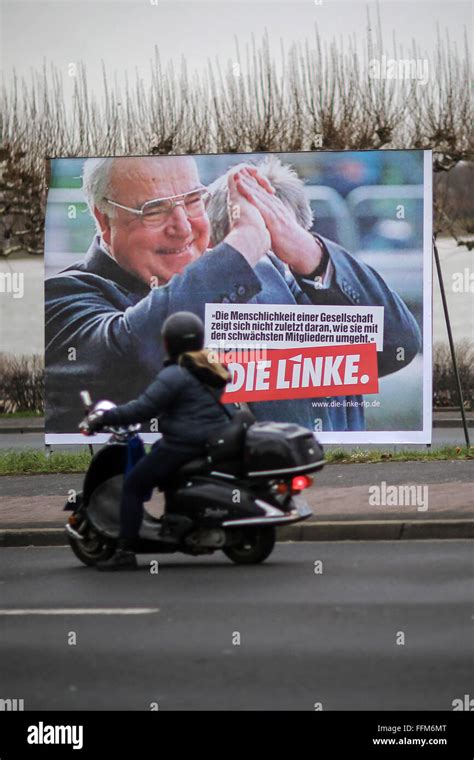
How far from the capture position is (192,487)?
9.94m

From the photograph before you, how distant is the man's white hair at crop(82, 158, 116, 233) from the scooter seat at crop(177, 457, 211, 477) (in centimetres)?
839

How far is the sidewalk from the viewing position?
11.5 metres

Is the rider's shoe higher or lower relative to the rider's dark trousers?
lower

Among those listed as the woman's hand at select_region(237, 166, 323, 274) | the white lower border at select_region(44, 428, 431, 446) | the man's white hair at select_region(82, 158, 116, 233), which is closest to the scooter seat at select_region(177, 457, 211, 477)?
the white lower border at select_region(44, 428, 431, 446)

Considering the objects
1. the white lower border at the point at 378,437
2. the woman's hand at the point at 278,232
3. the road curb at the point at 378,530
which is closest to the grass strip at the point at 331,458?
the white lower border at the point at 378,437

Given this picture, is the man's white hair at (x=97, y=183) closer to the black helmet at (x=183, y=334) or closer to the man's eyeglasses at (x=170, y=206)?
the man's eyeglasses at (x=170, y=206)

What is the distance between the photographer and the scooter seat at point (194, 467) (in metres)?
9.96

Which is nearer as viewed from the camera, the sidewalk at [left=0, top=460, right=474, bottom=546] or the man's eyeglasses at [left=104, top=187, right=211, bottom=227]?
the sidewalk at [left=0, top=460, right=474, bottom=546]

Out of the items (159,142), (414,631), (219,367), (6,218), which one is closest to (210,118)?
(159,142)

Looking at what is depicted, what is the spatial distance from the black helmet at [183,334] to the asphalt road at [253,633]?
4.83 ft

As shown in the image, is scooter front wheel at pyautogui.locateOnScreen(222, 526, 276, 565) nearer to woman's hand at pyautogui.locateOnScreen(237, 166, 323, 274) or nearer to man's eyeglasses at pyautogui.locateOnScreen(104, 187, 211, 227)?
woman's hand at pyautogui.locateOnScreen(237, 166, 323, 274)

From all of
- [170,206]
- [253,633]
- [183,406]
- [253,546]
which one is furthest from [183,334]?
[170,206]

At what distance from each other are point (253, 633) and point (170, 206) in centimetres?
1059
